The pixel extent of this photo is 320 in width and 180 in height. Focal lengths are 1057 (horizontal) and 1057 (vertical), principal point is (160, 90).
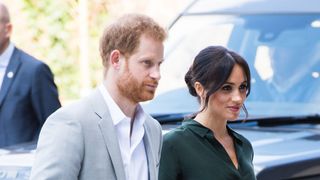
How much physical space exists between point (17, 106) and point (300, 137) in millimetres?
1775

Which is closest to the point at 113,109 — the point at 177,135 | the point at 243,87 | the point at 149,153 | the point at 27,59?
the point at 149,153

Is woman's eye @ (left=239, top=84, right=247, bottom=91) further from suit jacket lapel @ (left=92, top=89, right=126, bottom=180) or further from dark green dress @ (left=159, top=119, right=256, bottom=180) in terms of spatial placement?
suit jacket lapel @ (left=92, top=89, right=126, bottom=180)

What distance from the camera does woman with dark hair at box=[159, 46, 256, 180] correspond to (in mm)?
3898

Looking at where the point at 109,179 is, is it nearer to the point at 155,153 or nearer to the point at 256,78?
the point at 155,153

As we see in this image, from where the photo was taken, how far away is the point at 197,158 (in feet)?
12.8

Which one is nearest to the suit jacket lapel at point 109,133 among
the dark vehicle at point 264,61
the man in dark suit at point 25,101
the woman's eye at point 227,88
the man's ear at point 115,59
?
the man's ear at point 115,59

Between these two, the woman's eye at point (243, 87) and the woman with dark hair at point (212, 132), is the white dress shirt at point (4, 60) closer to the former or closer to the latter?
the woman with dark hair at point (212, 132)

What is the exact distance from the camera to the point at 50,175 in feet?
11.2

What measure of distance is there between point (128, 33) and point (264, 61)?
303 centimetres

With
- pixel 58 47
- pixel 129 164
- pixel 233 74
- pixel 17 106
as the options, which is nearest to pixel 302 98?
pixel 17 106

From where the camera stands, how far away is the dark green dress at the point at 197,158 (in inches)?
153

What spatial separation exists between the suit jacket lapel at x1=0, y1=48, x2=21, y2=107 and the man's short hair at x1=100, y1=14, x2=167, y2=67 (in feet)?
9.47

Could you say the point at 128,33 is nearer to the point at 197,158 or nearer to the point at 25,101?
the point at 197,158

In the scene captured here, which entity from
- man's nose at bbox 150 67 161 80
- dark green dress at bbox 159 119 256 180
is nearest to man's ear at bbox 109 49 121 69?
man's nose at bbox 150 67 161 80
